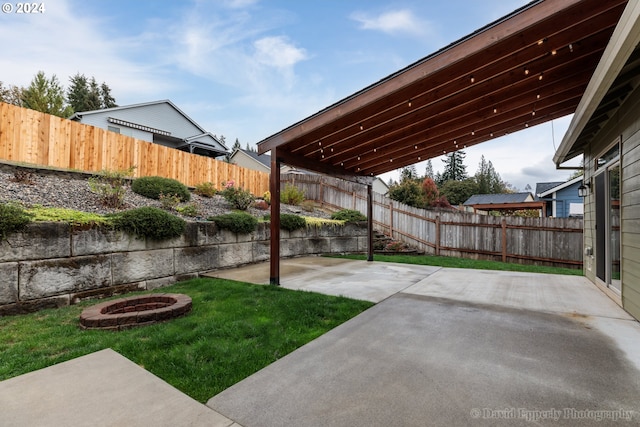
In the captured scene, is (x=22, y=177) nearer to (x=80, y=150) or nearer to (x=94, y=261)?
(x=80, y=150)

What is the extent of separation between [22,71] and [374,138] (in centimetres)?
2270

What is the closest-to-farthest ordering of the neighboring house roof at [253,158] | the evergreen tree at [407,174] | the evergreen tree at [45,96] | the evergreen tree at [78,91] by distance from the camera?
the evergreen tree at [45,96] → the evergreen tree at [407,174] → the neighboring house roof at [253,158] → the evergreen tree at [78,91]

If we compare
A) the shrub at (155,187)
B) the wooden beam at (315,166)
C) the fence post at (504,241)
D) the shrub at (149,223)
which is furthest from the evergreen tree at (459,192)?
the shrub at (149,223)

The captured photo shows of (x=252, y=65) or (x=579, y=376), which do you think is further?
(x=252, y=65)

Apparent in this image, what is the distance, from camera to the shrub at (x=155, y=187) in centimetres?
676

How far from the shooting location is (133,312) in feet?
10.7

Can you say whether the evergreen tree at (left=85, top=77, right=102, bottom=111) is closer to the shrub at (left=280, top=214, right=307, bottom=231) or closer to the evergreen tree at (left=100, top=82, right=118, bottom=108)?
the evergreen tree at (left=100, top=82, right=118, bottom=108)

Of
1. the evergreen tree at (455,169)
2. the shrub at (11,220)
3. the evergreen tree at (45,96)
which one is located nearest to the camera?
→ the shrub at (11,220)

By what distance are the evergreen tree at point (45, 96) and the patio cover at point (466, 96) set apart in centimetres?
1932

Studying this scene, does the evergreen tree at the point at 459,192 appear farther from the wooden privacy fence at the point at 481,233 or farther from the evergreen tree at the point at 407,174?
the wooden privacy fence at the point at 481,233

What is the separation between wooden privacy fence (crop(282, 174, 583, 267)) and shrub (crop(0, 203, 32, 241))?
9.93 meters

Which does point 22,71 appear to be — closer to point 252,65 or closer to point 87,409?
point 252,65

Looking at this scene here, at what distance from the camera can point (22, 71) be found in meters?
16.8

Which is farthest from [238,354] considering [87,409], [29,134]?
[29,134]
